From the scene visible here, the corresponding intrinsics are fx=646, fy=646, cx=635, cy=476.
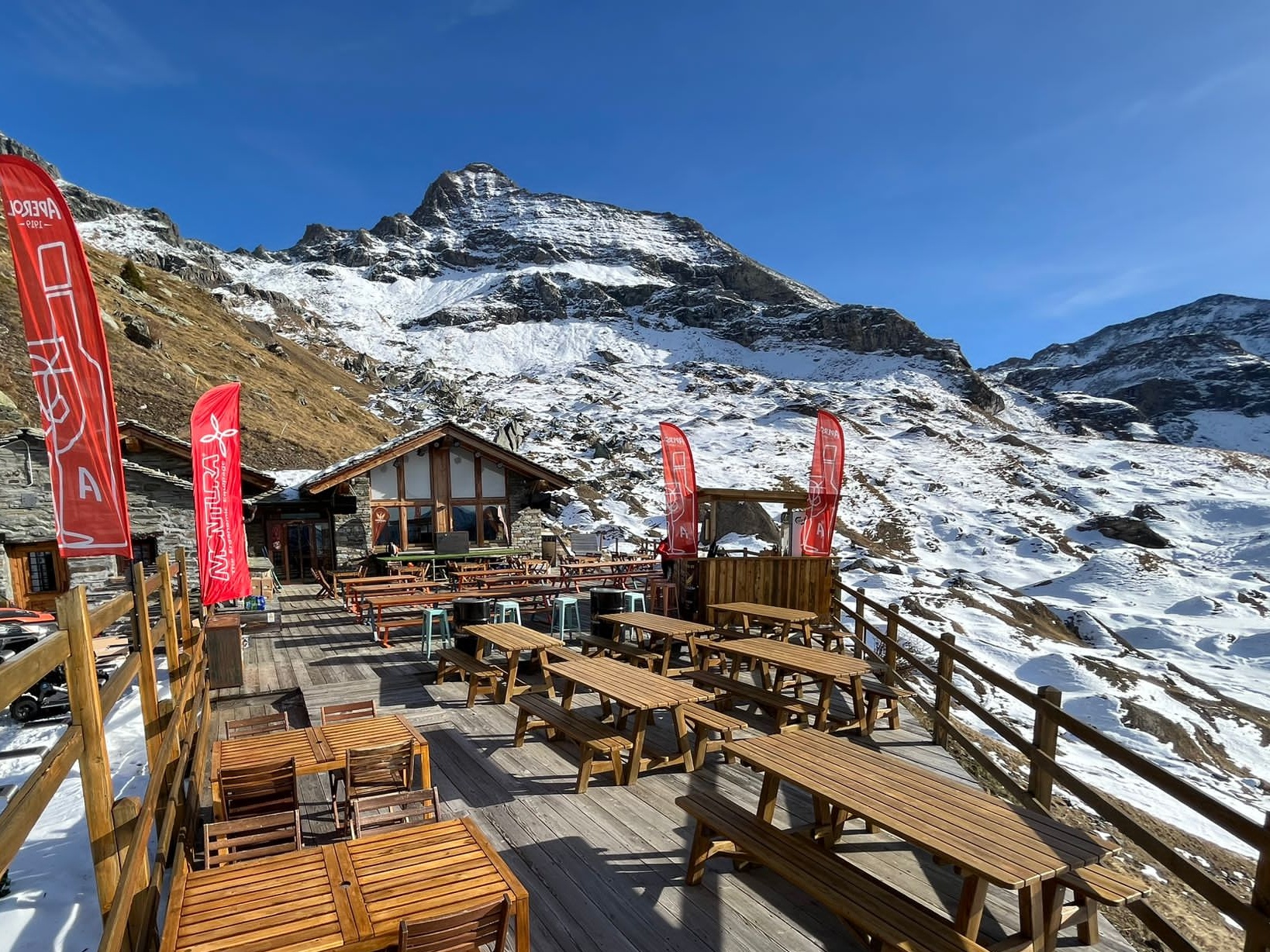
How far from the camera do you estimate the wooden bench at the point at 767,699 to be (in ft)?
21.1

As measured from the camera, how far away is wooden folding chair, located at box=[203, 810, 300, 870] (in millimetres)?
3840

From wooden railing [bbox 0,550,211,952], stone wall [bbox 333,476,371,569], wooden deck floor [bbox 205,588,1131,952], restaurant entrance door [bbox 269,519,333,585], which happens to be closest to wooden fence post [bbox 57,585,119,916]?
wooden railing [bbox 0,550,211,952]

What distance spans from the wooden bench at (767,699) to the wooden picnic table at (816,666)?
22 cm

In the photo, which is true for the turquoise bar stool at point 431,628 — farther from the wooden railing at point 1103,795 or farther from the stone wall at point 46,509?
the stone wall at point 46,509

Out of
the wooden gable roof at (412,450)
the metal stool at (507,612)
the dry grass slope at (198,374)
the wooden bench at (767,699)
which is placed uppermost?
the dry grass slope at (198,374)

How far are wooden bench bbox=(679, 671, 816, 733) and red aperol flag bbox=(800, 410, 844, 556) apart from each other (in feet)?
14.2

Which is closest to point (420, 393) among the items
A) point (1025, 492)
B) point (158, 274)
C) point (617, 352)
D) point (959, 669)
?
point (158, 274)

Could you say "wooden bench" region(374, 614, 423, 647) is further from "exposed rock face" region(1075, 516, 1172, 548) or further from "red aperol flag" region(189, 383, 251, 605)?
"exposed rock face" region(1075, 516, 1172, 548)

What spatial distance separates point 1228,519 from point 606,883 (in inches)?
1793

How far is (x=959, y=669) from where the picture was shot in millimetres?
15945

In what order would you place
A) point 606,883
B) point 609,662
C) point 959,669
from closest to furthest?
1. point 606,883
2. point 609,662
3. point 959,669

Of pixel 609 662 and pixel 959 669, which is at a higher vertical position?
pixel 609 662

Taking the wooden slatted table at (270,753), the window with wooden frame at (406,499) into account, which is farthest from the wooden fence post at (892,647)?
the window with wooden frame at (406,499)

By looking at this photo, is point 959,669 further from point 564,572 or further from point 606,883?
point 606,883
